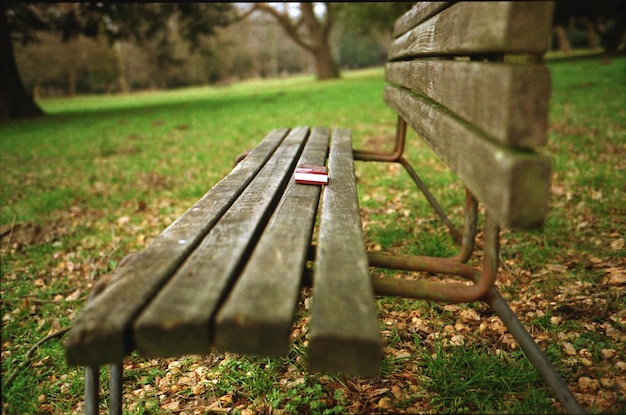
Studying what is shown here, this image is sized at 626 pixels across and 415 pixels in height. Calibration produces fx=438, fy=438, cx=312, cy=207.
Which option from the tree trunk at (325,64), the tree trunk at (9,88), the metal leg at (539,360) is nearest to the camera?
the metal leg at (539,360)

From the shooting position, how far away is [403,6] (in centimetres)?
1803

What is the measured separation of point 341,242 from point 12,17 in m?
15.6

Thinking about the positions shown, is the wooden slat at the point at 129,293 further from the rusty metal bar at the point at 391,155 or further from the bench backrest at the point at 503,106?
the rusty metal bar at the point at 391,155

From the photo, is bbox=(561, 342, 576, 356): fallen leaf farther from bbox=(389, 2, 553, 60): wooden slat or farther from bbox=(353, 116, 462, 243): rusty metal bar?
bbox=(389, 2, 553, 60): wooden slat

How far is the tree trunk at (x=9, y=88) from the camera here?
12.8 m

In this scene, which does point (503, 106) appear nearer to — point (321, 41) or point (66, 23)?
point (66, 23)

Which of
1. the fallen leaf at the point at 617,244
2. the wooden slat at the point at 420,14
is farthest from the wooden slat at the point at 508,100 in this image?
A: the fallen leaf at the point at 617,244

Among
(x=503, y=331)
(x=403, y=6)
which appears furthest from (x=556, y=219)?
(x=403, y=6)

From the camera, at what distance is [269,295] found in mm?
925

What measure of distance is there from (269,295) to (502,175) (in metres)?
0.54

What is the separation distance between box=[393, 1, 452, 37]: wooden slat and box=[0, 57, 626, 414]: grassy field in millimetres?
1369

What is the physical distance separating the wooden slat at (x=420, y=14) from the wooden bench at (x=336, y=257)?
0.04 metres

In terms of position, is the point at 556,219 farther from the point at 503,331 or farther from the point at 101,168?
the point at 101,168

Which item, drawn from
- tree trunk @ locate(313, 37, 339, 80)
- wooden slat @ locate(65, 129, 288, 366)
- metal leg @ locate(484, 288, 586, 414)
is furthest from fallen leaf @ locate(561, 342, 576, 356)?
tree trunk @ locate(313, 37, 339, 80)
